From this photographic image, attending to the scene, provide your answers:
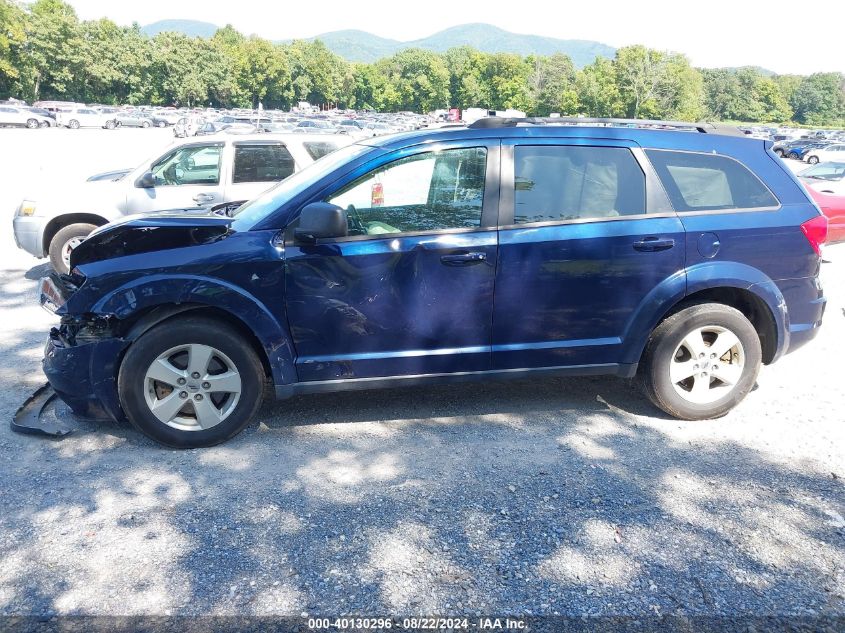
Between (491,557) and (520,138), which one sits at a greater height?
(520,138)

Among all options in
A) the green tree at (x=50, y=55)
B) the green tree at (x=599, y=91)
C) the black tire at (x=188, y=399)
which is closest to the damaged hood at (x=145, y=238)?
the black tire at (x=188, y=399)

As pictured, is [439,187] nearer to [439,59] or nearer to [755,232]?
[755,232]

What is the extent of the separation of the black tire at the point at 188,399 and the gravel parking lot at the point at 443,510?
13 cm

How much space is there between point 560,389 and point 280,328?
7.22 ft

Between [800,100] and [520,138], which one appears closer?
[520,138]

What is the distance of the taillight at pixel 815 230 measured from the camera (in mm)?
4500

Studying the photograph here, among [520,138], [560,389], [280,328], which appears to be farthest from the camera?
[560,389]

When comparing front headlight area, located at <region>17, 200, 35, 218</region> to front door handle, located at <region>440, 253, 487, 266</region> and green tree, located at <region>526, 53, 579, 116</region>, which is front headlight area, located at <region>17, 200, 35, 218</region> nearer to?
front door handle, located at <region>440, 253, 487, 266</region>

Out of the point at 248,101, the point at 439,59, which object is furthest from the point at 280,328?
the point at 439,59

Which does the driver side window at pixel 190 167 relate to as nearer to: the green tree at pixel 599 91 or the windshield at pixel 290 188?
the windshield at pixel 290 188

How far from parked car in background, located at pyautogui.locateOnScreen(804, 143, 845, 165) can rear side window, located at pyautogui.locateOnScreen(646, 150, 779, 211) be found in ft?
137

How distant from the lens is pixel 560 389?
17.0 ft

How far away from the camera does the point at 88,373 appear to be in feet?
13.1

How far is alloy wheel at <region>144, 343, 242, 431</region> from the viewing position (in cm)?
400
